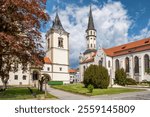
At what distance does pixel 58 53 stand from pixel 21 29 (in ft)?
125

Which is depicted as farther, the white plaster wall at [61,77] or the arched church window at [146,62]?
the white plaster wall at [61,77]

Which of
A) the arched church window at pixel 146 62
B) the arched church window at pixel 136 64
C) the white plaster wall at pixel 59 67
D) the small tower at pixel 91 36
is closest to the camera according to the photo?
the arched church window at pixel 146 62

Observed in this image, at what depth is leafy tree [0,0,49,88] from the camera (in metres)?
12.8

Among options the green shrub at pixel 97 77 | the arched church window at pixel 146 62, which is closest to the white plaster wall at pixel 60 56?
the arched church window at pixel 146 62

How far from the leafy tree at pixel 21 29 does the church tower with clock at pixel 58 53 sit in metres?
A: 34.8

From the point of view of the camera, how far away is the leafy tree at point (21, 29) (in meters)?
12.8

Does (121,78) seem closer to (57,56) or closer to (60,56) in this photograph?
(60,56)

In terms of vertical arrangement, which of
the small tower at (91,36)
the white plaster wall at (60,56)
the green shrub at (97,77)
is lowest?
the green shrub at (97,77)

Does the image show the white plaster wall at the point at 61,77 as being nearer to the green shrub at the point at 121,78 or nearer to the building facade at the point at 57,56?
the building facade at the point at 57,56

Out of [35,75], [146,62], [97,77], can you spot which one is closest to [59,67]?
[35,75]

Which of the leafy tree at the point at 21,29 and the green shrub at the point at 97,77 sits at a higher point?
the leafy tree at the point at 21,29

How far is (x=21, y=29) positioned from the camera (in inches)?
588

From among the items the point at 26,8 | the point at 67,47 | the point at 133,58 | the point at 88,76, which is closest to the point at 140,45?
the point at 133,58

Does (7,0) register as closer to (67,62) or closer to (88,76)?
(88,76)
